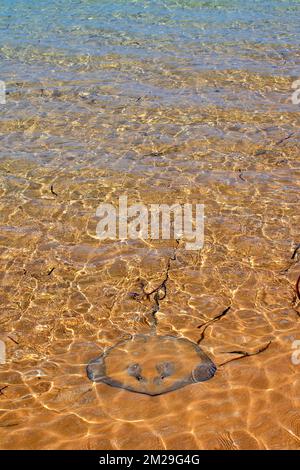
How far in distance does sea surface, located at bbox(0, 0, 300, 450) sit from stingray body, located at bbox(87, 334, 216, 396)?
0.08 meters

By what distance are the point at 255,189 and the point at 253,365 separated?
12.0 feet

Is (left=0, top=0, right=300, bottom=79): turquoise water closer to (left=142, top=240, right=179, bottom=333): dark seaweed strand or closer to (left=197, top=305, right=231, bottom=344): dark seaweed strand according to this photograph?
(left=142, top=240, right=179, bottom=333): dark seaweed strand

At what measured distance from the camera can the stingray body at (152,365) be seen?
4.59 meters

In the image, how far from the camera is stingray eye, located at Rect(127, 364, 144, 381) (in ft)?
15.3

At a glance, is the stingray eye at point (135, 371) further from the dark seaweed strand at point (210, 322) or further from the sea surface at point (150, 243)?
the dark seaweed strand at point (210, 322)

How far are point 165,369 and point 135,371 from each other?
0.29 metres

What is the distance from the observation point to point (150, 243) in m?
6.75

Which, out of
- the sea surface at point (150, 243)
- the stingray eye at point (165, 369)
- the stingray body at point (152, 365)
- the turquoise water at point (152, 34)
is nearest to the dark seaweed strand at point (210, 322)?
the sea surface at point (150, 243)

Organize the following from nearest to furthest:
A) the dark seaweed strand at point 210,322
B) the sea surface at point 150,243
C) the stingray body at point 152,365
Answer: the sea surface at point 150,243, the stingray body at point 152,365, the dark seaweed strand at point 210,322

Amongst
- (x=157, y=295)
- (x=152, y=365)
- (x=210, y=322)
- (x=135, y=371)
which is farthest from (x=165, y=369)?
(x=157, y=295)

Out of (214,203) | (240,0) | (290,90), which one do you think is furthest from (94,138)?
(240,0)

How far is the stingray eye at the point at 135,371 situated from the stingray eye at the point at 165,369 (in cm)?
18

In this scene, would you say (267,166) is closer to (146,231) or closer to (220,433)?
(146,231)
